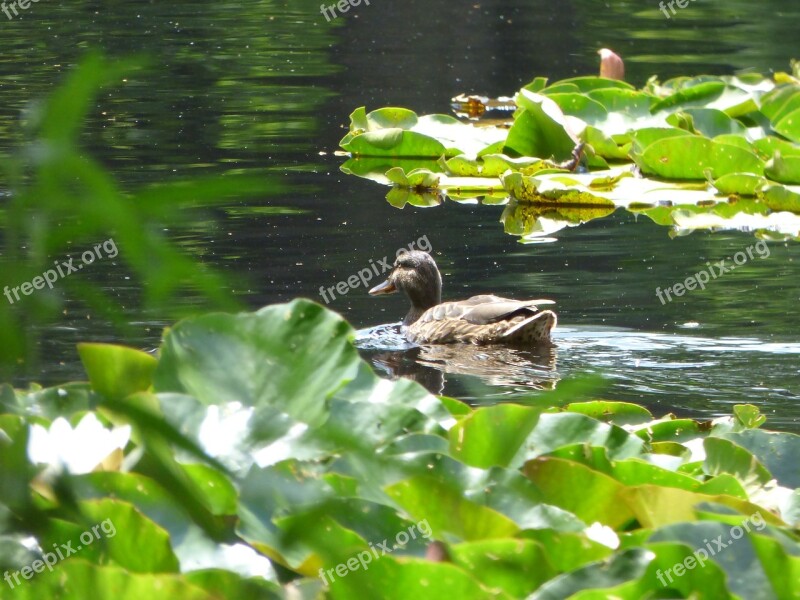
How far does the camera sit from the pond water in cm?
615

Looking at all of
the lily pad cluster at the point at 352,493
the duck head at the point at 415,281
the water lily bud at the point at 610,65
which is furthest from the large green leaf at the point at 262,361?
the water lily bud at the point at 610,65

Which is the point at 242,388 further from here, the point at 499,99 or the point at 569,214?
the point at 499,99

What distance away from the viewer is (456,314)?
23.6ft

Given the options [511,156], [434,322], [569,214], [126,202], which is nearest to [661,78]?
[511,156]

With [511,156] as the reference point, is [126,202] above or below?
above

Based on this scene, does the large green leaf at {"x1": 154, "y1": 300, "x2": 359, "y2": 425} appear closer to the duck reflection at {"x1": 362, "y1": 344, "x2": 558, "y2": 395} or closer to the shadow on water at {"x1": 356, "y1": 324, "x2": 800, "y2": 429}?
the shadow on water at {"x1": 356, "y1": 324, "x2": 800, "y2": 429}

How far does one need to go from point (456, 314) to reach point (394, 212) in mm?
2084

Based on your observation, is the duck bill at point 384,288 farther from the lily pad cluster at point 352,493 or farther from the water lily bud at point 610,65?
the water lily bud at point 610,65

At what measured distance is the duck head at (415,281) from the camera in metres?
7.67

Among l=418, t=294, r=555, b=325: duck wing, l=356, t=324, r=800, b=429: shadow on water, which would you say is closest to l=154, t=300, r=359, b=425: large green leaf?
l=356, t=324, r=800, b=429: shadow on water

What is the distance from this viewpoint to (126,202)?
1176 millimetres

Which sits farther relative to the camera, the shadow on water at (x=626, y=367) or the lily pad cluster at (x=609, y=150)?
the lily pad cluster at (x=609, y=150)

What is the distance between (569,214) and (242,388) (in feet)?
22.1

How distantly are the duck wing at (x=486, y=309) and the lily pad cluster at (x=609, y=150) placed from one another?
7.13 feet
